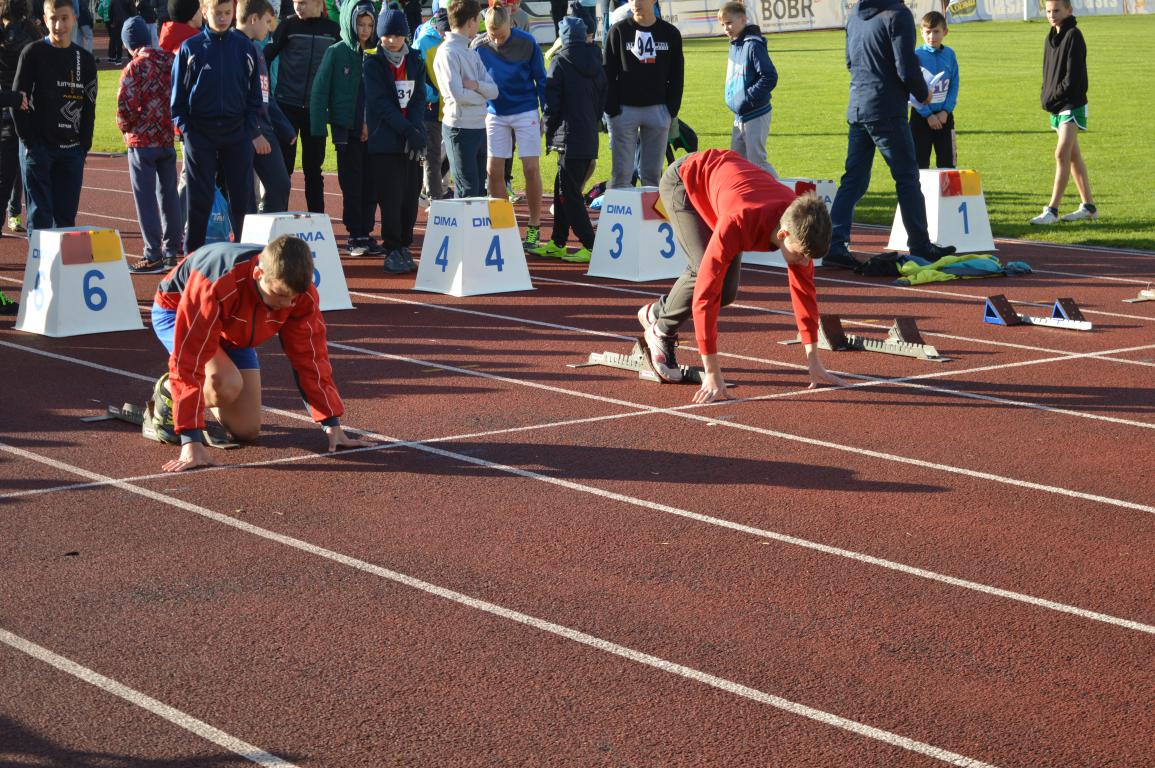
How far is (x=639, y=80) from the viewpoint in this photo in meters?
13.2

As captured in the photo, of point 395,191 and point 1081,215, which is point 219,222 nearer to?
point 395,191

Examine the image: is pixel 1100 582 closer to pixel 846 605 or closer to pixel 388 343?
pixel 846 605

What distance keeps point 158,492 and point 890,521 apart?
9.79 ft

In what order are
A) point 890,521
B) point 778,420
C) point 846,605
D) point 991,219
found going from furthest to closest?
point 991,219 → point 778,420 → point 890,521 → point 846,605

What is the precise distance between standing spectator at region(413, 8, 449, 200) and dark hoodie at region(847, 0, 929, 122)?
13.0ft

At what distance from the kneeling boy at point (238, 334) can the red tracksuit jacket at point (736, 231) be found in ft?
5.97

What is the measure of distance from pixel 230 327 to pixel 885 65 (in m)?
7.28

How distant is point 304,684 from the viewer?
4.57 meters

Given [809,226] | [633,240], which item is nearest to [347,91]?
[633,240]

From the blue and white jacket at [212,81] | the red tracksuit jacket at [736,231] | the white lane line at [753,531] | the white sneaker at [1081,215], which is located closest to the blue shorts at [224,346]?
the white lane line at [753,531]

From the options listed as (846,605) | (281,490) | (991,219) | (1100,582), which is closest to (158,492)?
(281,490)

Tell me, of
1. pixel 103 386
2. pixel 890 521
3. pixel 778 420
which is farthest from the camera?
pixel 103 386

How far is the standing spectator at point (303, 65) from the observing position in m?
13.2

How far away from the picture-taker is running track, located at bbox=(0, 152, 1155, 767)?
429 centimetres
